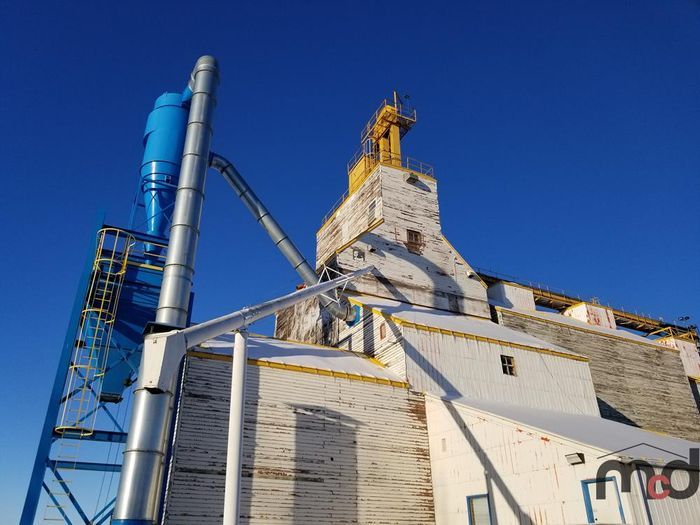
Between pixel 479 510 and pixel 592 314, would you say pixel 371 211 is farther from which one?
pixel 592 314

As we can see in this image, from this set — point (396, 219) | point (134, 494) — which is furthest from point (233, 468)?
point (396, 219)

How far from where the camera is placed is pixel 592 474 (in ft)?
45.5

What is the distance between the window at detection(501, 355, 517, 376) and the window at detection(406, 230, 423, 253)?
8465mm

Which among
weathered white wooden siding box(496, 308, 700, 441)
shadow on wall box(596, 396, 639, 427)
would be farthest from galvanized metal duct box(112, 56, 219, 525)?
shadow on wall box(596, 396, 639, 427)

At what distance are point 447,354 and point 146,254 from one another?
13.2 meters

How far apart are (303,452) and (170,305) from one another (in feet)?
21.0

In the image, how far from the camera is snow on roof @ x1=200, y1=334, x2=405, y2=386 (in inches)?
732

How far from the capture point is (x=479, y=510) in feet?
55.7

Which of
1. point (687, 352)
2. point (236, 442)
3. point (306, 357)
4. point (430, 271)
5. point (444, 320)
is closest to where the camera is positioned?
point (236, 442)

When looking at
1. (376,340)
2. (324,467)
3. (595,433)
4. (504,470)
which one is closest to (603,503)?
(504,470)

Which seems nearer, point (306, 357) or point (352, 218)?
point (306, 357)

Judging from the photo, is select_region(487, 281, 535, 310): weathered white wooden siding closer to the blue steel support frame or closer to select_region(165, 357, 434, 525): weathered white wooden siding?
select_region(165, 357, 434, 525): weathered white wooden siding

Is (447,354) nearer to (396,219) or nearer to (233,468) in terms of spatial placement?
(396,219)

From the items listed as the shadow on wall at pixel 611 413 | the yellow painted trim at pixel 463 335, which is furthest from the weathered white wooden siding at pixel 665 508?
the shadow on wall at pixel 611 413
